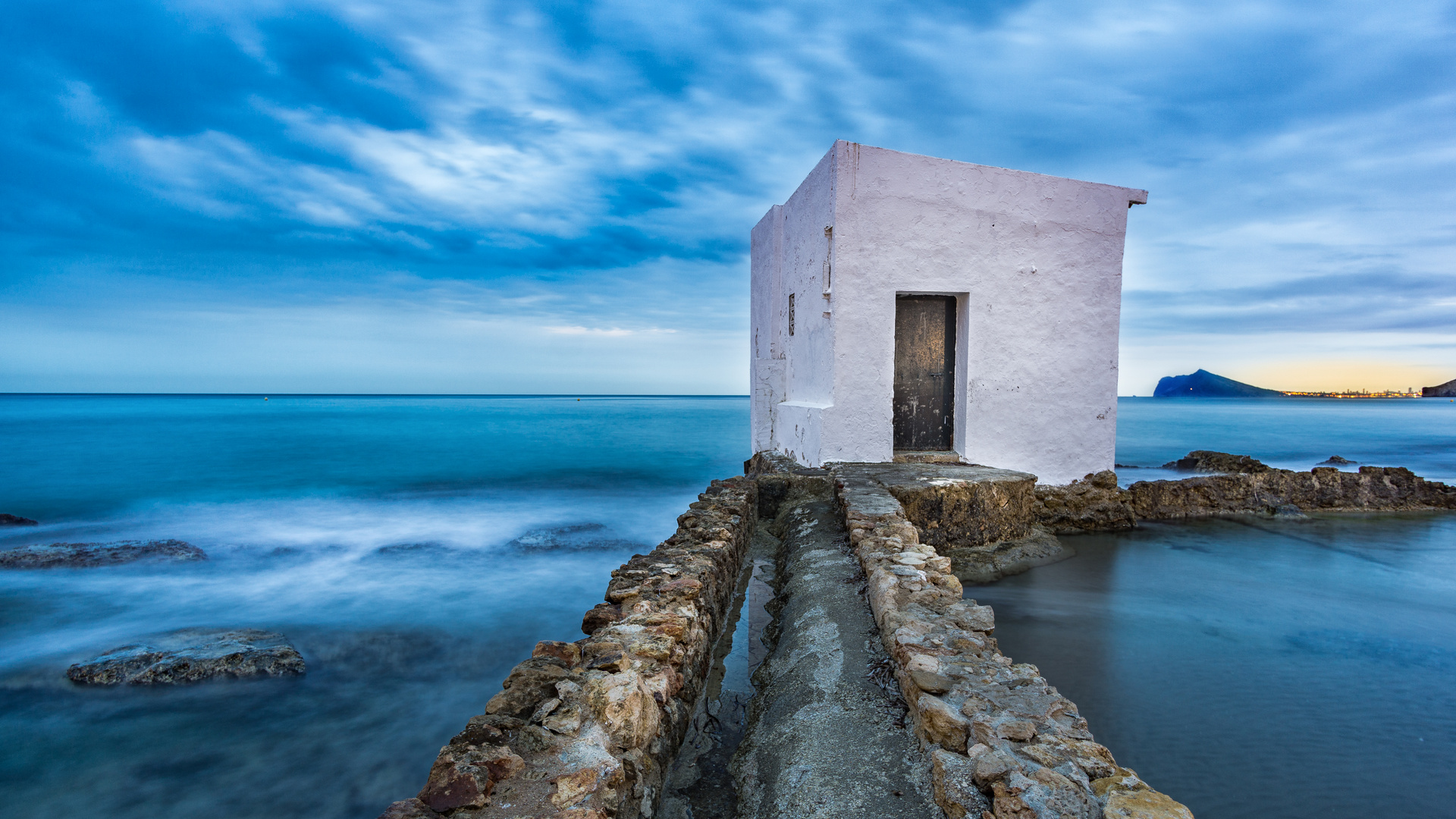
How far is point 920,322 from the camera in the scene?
327 inches

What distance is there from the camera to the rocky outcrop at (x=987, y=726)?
1.72 m

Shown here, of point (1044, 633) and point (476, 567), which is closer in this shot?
point (1044, 633)

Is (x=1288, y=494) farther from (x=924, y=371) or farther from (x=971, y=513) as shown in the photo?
(x=971, y=513)

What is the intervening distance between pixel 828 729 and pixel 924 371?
21.1 ft

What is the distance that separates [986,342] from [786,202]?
3916 millimetres

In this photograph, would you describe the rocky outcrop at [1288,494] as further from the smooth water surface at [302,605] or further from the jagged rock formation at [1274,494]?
the smooth water surface at [302,605]

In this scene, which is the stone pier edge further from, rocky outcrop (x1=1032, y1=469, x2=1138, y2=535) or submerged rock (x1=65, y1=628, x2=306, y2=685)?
rocky outcrop (x1=1032, y1=469, x2=1138, y2=535)

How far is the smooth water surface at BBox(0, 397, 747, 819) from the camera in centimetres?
453

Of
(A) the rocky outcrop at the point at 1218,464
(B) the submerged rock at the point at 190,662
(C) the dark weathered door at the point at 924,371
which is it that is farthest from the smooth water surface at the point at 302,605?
(A) the rocky outcrop at the point at 1218,464

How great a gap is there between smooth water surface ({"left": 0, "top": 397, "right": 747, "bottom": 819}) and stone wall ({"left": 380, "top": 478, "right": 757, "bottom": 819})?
2688mm

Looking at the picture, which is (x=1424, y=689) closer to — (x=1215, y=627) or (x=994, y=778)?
(x=1215, y=627)

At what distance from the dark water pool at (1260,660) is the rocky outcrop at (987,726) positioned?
1.39 metres

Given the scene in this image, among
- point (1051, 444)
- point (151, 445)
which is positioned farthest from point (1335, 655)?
point (151, 445)

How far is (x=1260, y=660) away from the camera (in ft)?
15.0
